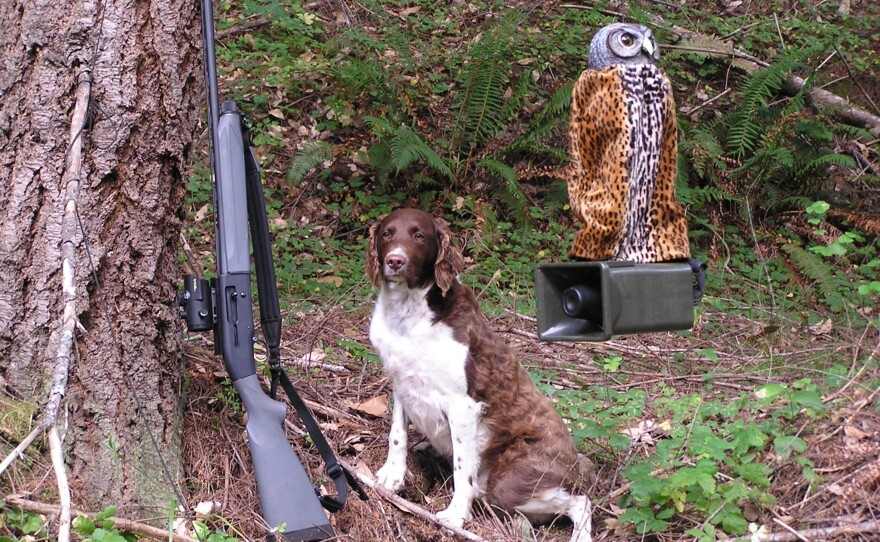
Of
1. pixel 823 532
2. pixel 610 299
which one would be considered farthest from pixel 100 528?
pixel 823 532

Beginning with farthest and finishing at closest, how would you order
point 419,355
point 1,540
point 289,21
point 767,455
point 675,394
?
point 289,21
point 675,394
point 419,355
point 767,455
point 1,540

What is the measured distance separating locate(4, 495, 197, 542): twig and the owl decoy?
1.94 m

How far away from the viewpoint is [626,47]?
3.12m

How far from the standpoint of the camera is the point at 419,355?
4578 mm

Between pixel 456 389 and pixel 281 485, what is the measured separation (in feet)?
4.02

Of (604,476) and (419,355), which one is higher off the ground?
(419,355)

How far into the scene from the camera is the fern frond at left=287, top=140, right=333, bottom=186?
8422 millimetres

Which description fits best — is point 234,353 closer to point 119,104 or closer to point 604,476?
point 119,104

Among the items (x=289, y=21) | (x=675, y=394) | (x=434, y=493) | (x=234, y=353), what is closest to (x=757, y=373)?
(x=675, y=394)

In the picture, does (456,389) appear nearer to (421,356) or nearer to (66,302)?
(421,356)

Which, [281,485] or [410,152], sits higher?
[410,152]

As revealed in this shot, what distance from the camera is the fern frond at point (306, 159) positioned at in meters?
8.42

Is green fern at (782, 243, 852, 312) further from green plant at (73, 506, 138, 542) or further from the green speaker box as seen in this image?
green plant at (73, 506, 138, 542)

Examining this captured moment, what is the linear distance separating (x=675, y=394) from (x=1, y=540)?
3.89m
